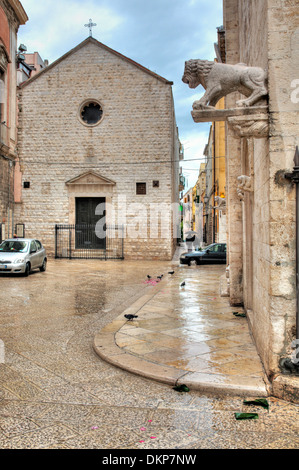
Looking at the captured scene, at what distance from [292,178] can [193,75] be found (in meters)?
1.47

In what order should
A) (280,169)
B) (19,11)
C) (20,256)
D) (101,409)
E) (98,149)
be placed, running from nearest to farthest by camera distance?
(101,409)
(280,169)
(20,256)
(19,11)
(98,149)

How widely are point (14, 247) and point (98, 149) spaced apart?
1055 centimetres

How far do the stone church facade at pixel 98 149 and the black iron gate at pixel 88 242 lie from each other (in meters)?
0.38

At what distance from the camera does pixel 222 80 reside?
3.97 m

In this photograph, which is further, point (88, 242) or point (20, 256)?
point (88, 242)

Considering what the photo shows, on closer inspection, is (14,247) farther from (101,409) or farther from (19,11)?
(19,11)

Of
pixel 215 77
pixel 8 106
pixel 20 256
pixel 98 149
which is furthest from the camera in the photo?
pixel 98 149

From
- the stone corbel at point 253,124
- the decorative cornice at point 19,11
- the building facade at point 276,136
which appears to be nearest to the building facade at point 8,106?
the decorative cornice at point 19,11

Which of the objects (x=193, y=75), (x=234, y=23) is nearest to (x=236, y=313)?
(x=193, y=75)

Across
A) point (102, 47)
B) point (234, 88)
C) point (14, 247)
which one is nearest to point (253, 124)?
point (234, 88)

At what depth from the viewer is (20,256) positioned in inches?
542

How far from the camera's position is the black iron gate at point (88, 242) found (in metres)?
22.9

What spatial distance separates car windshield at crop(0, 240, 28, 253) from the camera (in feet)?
46.8

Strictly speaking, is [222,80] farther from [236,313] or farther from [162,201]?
[162,201]
